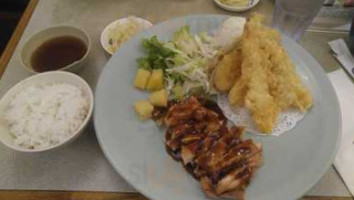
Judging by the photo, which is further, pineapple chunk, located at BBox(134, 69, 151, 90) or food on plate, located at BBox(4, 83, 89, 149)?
pineapple chunk, located at BBox(134, 69, 151, 90)

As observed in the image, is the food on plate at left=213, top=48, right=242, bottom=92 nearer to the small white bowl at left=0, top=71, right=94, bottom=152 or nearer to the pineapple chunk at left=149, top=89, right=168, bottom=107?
the pineapple chunk at left=149, top=89, right=168, bottom=107

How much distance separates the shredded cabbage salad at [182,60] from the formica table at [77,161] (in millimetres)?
212

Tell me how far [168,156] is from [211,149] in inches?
5.3

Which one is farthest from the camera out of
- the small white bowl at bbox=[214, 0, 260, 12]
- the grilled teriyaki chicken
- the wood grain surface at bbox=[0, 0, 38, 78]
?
the small white bowl at bbox=[214, 0, 260, 12]

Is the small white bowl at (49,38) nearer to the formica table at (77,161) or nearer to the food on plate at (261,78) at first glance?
the formica table at (77,161)

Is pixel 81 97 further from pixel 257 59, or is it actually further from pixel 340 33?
pixel 340 33

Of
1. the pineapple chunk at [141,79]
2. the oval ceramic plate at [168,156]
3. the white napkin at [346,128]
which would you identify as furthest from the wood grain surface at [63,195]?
the white napkin at [346,128]

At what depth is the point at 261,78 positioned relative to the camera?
0.99 m

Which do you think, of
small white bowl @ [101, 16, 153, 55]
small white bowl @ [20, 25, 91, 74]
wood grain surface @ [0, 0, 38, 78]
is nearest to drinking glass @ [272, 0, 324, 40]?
small white bowl @ [101, 16, 153, 55]

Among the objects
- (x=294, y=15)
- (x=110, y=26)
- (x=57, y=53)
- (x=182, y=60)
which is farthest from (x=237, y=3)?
(x=57, y=53)

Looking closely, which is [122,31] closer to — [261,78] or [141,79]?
[141,79]

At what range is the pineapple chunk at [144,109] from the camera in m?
0.96

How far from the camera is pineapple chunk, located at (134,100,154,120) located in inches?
37.6

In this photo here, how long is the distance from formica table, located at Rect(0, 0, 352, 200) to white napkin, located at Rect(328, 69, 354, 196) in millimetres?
26
